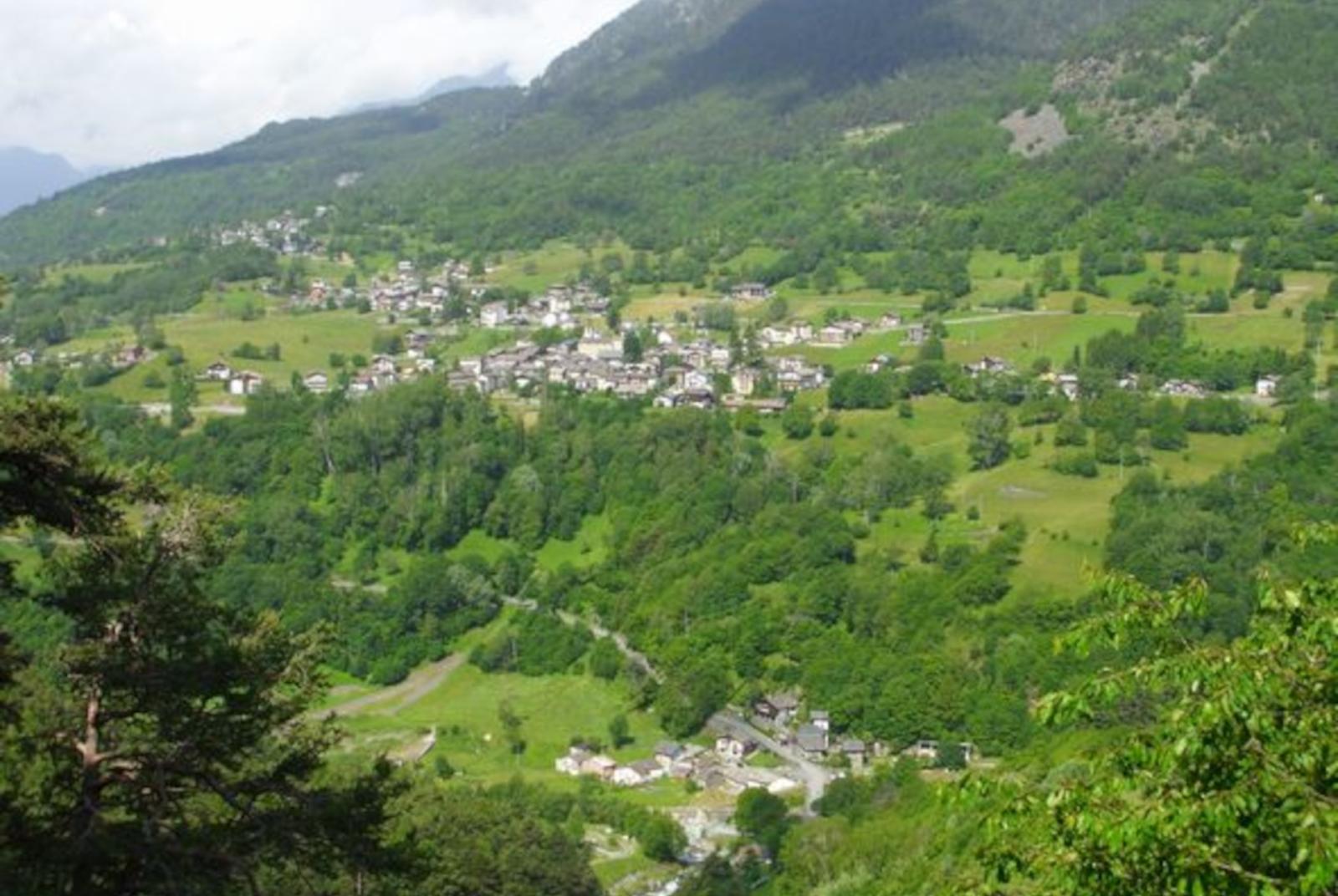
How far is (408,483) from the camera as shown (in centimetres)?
6769

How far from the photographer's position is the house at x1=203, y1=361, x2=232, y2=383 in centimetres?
8188

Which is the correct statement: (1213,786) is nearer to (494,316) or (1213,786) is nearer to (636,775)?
(636,775)

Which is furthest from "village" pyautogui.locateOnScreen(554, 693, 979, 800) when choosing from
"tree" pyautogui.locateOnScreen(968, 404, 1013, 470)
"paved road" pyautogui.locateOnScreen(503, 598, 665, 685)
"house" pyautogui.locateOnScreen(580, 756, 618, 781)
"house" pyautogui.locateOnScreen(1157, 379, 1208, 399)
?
"house" pyautogui.locateOnScreen(1157, 379, 1208, 399)

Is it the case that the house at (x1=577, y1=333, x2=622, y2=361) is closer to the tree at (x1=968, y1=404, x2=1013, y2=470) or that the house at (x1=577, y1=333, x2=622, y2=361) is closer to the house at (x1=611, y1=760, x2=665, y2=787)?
the tree at (x1=968, y1=404, x2=1013, y2=470)

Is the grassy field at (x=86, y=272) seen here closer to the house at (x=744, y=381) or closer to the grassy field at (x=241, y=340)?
the grassy field at (x=241, y=340)

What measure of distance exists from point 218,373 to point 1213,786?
84.3m

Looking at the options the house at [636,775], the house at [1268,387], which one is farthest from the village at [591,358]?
the house at [636,775]

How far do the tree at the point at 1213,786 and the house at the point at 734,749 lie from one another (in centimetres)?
3811

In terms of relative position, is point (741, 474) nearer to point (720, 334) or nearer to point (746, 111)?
point (720, 334)

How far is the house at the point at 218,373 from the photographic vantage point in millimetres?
81875

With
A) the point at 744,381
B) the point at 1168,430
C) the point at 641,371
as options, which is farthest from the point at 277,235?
the point at 1168,430

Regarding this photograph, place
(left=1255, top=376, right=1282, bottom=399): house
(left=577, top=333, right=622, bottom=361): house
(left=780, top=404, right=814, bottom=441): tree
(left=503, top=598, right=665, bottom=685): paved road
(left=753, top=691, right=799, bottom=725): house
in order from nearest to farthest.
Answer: (left=753, top=691, right=799, bottom=725): house → (left=503, top=598, right=665, bottom=685): paved road → (left=1255, top=376, right=1282, bottom=399): house → (left=780, top=404, right=814, bottom=441): tree → (left=577, top=333, right=622, bottom=361): house

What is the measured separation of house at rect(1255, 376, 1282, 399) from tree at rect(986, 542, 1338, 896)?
63540mm

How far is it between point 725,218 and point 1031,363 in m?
55.9
